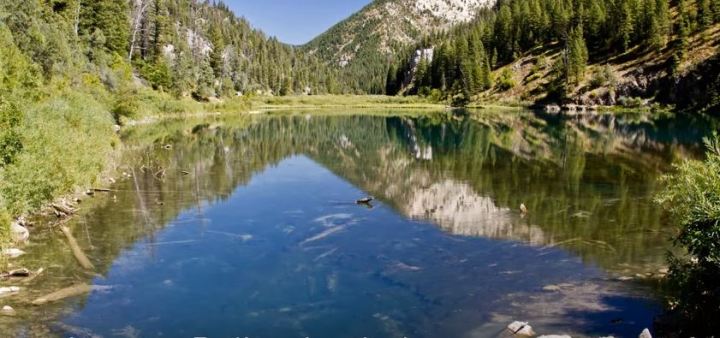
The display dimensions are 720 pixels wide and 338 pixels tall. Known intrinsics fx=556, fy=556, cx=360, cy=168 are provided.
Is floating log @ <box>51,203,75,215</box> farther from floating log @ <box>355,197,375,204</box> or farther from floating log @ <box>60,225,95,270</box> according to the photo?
floating log @ <box>355,197,375,204</box>

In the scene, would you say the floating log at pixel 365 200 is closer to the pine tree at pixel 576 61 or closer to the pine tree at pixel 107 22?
the pine tree at pixel 107 22

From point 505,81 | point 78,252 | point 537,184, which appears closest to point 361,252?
point 78,252

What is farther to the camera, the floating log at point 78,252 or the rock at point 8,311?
the floating log at point 78,252

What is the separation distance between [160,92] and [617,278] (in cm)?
11798


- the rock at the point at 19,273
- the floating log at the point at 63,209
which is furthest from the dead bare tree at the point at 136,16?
the rock at the point at 19,273

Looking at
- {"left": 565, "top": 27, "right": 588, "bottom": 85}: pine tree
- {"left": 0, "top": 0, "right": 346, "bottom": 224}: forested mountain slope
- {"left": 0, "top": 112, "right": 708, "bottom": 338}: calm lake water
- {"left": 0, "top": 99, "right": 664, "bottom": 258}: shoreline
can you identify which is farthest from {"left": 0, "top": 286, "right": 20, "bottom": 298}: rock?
{"left": 565, "top": 27, "right": 588, "bottom": 85}: pine tree

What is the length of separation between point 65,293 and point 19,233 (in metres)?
7.74

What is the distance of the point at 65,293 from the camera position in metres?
19.7

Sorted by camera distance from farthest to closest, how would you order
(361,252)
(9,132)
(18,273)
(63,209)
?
1. (63,209)
2. (9,132)
3. (361,252)
4. (18,273)

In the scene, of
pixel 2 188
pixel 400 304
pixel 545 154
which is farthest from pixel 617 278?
pixel 545 154

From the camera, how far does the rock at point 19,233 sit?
80.6ft

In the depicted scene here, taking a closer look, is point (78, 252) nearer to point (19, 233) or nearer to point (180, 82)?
point (19, 233)

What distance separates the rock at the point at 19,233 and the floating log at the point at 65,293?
600cm

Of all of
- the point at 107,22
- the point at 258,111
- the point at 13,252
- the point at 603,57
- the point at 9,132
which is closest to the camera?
the point at 13,252
